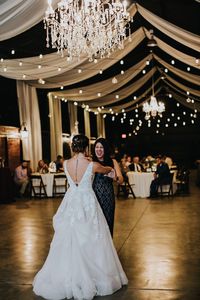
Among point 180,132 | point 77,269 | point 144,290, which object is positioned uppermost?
point 180,132

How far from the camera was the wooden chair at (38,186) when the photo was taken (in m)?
11.7

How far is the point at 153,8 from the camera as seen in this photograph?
830 centimetres

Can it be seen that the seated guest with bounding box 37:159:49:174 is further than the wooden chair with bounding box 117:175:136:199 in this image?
Yes

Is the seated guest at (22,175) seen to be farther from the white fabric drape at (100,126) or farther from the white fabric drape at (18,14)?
the white fabric drape at (100,126)

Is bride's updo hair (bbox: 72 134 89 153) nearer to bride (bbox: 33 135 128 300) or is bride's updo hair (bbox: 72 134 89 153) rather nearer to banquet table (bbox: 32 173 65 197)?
bride (bbox: 33 135 128 300)

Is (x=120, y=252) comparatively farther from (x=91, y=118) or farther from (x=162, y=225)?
(x=91, y=118)

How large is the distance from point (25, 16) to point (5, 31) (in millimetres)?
322

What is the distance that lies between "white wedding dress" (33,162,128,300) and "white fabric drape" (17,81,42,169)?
28.2ft

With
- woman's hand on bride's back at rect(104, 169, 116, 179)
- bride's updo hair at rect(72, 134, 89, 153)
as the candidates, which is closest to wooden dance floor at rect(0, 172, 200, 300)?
woman's hand on bride's back at rect(104, 169, 116, 179)

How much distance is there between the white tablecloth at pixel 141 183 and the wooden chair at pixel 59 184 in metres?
1.87

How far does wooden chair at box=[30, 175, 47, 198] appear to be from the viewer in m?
11.7

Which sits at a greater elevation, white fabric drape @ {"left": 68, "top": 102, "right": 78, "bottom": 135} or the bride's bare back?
white fabric drape @ {"left": 68, "top": 102, "right": 78, "bottom": 135}

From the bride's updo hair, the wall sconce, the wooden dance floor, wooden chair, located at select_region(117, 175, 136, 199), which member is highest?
the wall sconce

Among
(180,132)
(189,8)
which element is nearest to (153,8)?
(189,8)
